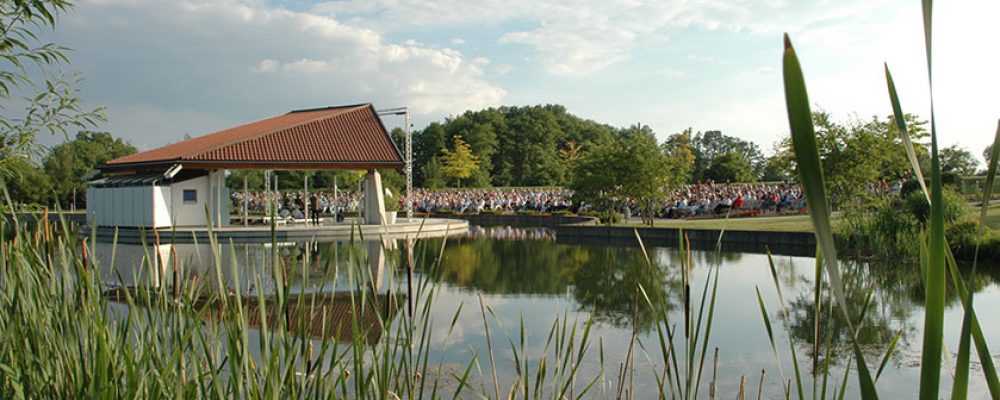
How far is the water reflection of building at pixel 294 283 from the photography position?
211 cm

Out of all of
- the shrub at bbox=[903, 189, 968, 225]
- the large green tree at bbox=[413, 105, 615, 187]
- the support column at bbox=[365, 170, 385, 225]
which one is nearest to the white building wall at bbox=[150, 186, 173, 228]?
the support column at bbox=[365, 170, 385, 225]

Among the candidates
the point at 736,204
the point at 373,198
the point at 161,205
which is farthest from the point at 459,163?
the point at 161,205

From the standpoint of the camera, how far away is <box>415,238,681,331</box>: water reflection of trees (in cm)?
1016

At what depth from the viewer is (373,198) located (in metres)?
25.6

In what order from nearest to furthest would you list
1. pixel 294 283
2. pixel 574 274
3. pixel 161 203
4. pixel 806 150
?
1. pixel 806 150
2. pixel 294 283
3. pixel 574 274
4. pixel 161 203

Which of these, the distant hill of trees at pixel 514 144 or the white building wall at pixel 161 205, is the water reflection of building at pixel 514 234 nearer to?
the white building wall at pixel 161 205

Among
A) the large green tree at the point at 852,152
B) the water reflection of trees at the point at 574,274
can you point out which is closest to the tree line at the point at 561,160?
the large green tree at the point at 852,152

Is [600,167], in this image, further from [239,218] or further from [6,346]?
[6,346]

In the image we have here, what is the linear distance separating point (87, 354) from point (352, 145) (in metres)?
23.6

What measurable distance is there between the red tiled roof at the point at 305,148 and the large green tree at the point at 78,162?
13.8 metres

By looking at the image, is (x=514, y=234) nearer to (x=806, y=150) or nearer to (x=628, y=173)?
(x=628, y=173)

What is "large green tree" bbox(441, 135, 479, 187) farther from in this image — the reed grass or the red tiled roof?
the reed grass

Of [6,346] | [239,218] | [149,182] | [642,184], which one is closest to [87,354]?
[6,346]

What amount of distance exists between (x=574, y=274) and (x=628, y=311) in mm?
3679
